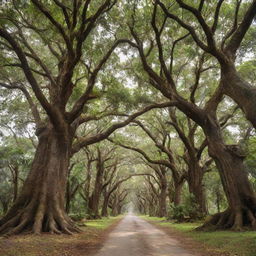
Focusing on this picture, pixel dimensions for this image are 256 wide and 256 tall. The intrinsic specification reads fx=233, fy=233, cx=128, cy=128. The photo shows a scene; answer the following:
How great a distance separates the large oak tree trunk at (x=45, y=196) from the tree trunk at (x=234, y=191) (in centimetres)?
731

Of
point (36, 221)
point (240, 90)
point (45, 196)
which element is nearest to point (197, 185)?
point (240, 90)

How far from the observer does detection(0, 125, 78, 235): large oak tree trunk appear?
405 inches

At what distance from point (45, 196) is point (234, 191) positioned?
29.5ft

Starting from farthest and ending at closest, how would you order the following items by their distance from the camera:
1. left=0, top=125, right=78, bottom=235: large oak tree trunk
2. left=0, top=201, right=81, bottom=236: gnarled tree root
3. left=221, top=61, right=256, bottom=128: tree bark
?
1. left=0, top=125, right=78, bottom=235: large oak tree trunk
2. left=0, top=201, right=81, bottom=236: gnarled tree root
3. left=221, top=61, right=256, bottom=128: tree bark

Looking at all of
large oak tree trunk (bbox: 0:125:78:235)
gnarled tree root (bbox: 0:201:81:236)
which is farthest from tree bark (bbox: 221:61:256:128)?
gnarled tree root (bbox: 0:201:81:236)

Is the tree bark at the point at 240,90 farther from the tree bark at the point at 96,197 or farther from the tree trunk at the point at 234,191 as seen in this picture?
the tree bark at the point at 96,197

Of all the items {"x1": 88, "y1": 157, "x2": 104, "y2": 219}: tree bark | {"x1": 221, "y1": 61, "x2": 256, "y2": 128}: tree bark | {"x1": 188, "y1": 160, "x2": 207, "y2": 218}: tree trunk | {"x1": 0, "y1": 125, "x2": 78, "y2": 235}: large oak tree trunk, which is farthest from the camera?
{"x1": 88, "y1": 157, "x2": 104, "y2": 219}: tree bark

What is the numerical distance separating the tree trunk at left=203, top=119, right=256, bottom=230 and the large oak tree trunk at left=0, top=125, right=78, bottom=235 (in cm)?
731

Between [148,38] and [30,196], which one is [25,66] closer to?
[30,196]

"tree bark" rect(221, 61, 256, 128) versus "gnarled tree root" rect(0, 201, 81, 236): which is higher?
"tree bark" rect(221, 61, 256, 128)

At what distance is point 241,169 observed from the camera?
11195mm

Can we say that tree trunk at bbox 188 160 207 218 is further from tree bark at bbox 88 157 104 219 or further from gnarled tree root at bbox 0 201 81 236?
tree bark at bbox 88 157 104 219

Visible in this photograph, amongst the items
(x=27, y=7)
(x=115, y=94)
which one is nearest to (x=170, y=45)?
(x=115, y=94)

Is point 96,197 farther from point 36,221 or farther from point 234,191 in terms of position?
point 234,191
